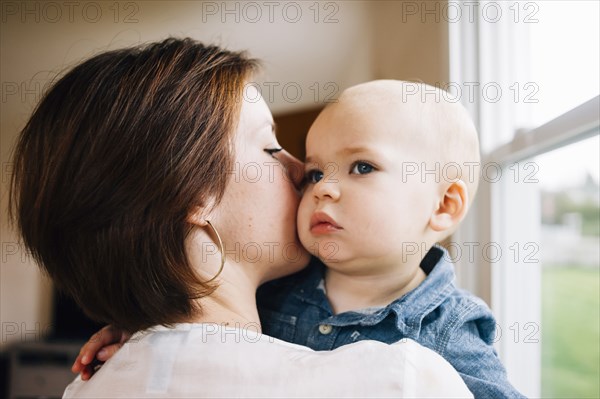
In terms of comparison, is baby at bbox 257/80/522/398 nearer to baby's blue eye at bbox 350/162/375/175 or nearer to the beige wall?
baby's blue eye at bbox 350/162/375/175

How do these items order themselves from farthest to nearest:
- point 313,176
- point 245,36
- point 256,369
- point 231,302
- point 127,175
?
point 245,36
point 313,176
point 231,302
point 127,175
point 256,369

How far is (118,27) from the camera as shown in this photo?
350 centimetres

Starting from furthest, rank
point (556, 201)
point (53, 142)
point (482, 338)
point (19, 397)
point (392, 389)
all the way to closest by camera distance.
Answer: point (19, 397) < point (556, 201) < point (482, 338) < point (53, 142) < point (392, 389)

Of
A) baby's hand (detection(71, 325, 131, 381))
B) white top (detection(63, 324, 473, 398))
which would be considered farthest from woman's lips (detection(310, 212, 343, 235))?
baby's hand (detection(71, 325, 131, 381))

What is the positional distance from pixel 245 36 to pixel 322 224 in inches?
116

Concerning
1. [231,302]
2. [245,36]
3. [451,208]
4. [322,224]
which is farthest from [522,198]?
[245,36]

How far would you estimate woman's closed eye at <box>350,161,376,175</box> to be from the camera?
3.42 ft

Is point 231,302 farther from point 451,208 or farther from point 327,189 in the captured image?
point 451,208

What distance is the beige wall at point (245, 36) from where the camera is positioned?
2718 millimetres

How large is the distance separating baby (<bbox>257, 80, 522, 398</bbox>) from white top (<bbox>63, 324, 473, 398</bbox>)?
248mm

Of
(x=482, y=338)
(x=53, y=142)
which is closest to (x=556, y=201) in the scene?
(x=482, y=338)

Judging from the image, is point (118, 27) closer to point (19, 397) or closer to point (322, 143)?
point (322, 143)

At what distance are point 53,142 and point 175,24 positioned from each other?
2691mm

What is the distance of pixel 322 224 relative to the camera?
1050 mm
